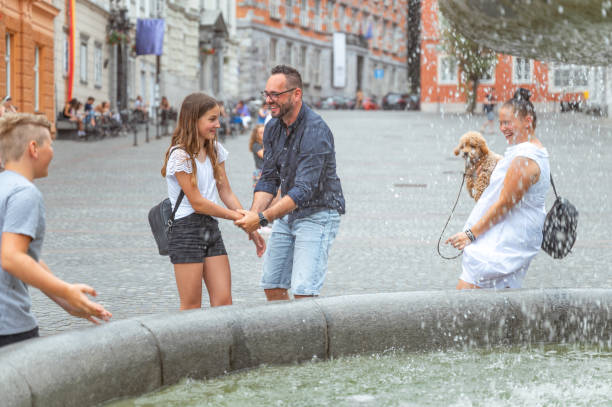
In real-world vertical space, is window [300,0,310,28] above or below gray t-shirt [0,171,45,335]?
above

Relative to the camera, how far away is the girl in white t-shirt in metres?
5.19

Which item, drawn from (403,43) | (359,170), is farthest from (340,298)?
(403,43)

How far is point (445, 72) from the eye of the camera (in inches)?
2496

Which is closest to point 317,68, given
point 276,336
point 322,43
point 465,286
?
point 322,43

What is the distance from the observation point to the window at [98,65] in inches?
1524

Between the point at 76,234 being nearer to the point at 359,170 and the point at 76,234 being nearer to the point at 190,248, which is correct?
the point at 190,248

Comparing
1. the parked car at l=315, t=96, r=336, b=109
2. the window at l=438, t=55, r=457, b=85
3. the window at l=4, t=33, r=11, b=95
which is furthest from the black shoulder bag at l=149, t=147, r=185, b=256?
the parked car at l=315, t=96, r=336, b=109

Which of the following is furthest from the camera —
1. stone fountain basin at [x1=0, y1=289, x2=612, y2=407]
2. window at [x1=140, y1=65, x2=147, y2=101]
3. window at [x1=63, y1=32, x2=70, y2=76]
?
window at [x1=140, y1=65, x2=147, y2=101]

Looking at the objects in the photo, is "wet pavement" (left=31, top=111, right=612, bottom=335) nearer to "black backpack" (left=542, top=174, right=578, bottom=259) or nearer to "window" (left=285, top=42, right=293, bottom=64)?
"black backpack" (left=542, top=174, right=578, bottom=259)

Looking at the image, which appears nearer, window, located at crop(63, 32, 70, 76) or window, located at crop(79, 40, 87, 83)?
window, located at crop(63, 32, 70, 76)

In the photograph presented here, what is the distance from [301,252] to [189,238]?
60 cm

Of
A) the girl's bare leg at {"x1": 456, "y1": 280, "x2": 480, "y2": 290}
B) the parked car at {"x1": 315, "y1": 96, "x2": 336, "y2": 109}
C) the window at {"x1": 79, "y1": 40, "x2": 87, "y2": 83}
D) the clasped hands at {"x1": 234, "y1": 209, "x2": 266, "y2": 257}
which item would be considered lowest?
the girl's bare leg at {"x1": 456, "y1": 280, "x2": 480, "y2": 290}

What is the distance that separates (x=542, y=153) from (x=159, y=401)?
2.47 m

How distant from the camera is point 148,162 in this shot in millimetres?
22344
